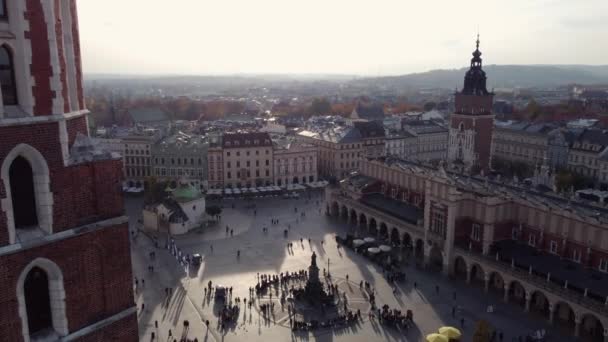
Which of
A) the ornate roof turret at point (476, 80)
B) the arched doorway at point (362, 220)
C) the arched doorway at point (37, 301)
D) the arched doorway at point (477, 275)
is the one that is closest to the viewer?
the arched doorway at point (37, 301)

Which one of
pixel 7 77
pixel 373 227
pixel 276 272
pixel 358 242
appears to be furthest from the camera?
pixel 373 227

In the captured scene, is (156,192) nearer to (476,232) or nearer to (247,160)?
(247,160)

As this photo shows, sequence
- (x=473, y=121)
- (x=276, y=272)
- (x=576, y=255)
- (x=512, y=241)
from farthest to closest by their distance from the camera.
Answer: (x=473, y=121) < (x=276, y=272) < (x=512, y=241) < (x=576, y=255)

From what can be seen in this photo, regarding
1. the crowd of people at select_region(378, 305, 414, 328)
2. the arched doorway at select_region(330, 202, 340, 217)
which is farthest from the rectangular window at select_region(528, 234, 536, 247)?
the arched doorway at select_region(330, 202, 340, 217)

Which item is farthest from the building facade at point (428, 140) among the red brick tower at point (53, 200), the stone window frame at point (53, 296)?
the stone window frame at point (53, 296)

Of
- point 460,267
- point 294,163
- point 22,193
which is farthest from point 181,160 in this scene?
point 22,193

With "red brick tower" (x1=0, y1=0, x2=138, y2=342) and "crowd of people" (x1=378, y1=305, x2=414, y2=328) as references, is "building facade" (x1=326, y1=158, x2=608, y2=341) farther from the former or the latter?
"red brick tower" (x1=0, y1=0, x2=138, y2=342)

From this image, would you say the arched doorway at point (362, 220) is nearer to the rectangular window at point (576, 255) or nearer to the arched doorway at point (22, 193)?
the rectangular window at point (576, 255)
